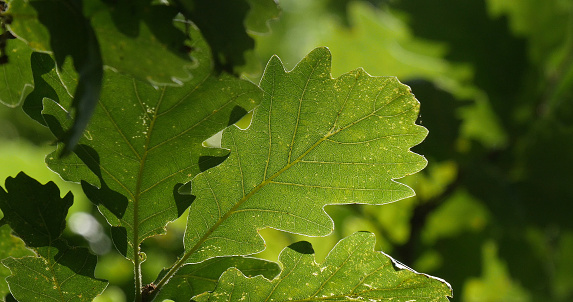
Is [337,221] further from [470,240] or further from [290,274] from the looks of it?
[290,274]

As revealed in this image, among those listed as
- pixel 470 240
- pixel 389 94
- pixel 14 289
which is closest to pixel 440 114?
pixel 470 240

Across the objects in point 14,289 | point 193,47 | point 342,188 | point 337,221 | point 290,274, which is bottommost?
point 337,221

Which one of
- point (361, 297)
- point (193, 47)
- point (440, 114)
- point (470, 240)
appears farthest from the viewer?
point (470, 240)

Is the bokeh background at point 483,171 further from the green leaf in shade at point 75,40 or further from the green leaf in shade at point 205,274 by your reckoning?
the green leaf in shade at point 75,40

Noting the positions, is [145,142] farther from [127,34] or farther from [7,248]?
[7,248]

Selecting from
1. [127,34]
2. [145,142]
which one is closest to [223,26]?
[127,34]

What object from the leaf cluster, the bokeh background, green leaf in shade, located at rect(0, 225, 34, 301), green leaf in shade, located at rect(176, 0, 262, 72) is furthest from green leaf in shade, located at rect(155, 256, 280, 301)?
the bokeh background

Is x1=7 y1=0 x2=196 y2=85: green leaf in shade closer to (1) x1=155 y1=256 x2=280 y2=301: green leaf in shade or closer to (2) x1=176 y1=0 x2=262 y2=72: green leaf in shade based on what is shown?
(2) x1=176 y1=0 x2=262 y2=72: green leaf in shade
